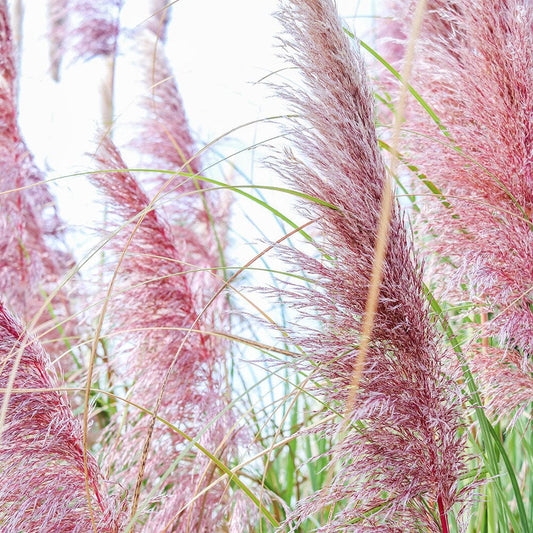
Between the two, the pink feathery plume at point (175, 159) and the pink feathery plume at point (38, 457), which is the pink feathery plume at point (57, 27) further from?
the pink feathery plume at point (38, 457)

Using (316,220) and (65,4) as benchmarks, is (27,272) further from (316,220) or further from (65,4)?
(65,4)

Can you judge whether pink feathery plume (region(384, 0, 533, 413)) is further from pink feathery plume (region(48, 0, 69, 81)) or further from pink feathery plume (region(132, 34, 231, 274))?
pink feathery plume (region(48, 0, 69, 81))

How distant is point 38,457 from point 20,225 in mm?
1564

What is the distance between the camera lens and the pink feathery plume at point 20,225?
240 cm

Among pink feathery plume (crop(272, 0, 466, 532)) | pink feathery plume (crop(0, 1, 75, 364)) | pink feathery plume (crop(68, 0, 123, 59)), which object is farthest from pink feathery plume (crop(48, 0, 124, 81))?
pink feathery plume (crop(272, 0, 466, 532))

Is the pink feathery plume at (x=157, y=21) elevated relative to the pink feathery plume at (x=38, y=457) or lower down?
elevated

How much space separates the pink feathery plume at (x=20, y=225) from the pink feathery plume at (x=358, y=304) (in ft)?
5.12

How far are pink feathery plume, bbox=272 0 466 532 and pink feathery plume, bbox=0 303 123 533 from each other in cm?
41

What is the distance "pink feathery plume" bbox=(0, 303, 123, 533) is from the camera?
3.62 feet

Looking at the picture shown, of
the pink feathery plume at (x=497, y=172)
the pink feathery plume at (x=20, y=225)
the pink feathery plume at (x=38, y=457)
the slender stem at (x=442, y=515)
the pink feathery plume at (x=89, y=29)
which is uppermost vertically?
the pink feathery plume at (x=89, y=29)

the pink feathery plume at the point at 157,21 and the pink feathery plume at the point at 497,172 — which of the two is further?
the pink feathery plume at the point at 157,21

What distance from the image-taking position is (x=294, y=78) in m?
1.03

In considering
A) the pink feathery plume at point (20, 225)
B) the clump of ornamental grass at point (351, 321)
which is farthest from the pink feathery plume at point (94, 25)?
the clump of ornamental grass at point (351, 321)

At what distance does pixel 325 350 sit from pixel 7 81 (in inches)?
78.2
